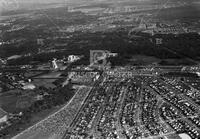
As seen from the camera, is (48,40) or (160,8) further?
(160,8)

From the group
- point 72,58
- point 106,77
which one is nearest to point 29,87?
point 106,77

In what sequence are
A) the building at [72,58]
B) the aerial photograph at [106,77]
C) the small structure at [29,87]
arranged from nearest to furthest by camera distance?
the aerial photograph at [106,77]
the small structure at [29,87]
the building at [72,58]

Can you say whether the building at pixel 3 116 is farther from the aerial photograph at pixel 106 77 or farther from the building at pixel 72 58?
the building at pixel 72 58

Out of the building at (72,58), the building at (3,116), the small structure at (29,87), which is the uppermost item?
the building at (72,58)

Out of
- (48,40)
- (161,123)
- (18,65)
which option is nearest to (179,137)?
(161,123)

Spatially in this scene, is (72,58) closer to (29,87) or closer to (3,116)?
(29,87)

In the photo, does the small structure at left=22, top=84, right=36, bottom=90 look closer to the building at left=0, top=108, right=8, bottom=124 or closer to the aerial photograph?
the aerial photograph

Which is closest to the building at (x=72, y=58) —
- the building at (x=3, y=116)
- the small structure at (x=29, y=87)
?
the small structure at (x=29, y=87)

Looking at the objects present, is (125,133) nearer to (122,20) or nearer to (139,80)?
(139,80)
